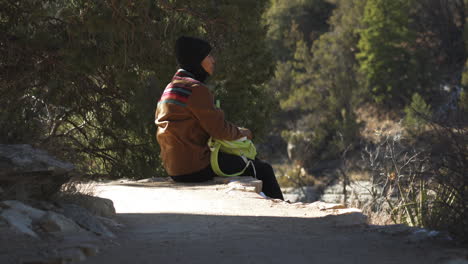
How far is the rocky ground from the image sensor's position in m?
3.40

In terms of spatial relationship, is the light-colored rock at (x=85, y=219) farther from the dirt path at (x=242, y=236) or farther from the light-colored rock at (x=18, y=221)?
the light-colored rock at (x=18, y=221)

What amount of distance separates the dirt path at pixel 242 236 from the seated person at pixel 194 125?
0.65m

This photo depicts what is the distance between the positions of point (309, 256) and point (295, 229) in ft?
3.05

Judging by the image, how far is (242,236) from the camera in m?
4.08

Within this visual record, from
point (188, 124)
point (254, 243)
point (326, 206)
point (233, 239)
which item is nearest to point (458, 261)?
point (254, 243)

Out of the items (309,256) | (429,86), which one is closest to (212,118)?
(309,256)

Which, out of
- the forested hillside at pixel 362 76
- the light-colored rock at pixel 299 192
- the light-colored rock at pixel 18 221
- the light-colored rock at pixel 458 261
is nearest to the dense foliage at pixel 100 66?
the light-colored rock at pixel 18 221

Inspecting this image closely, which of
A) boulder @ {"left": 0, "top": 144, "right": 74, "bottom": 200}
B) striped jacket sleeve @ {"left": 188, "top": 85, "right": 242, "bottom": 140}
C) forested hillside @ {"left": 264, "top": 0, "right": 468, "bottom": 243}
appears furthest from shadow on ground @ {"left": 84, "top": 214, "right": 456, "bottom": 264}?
forested hillside @ {"left": 264, "top": 0, "right": 468, "bottom": 243}

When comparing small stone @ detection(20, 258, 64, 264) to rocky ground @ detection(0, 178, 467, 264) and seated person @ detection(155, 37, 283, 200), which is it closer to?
rocky ground @ detection(0, 178, 467, 264)

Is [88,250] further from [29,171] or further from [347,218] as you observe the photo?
[347,218]

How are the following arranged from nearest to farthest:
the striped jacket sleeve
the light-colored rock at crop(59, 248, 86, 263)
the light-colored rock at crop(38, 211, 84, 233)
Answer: the light-colored rock at crop(59, 248, 86, 263)
the light-colored rock at crop(38, 211, 84, 233)
the striped jacket sleeve

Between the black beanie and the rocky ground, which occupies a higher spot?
the black beanie

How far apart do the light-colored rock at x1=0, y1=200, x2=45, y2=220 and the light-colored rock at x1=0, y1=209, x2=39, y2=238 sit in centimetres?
4

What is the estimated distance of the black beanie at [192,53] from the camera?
6.48 metres
